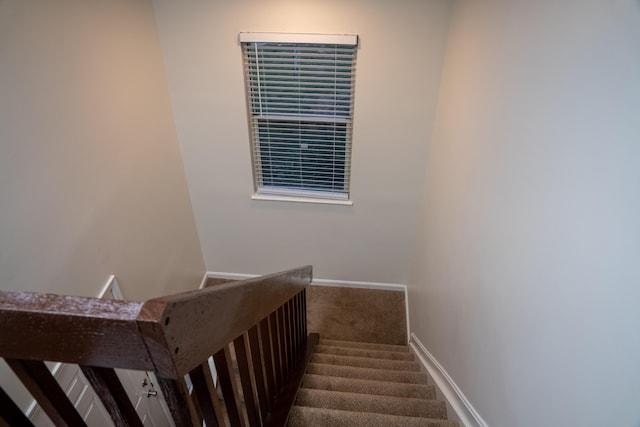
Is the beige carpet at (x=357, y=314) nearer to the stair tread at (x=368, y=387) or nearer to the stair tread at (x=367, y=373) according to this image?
the stair tread at (x=367, y=373)

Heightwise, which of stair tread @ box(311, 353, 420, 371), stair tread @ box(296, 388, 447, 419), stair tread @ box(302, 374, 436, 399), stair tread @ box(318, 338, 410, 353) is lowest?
stair tread @ box(318, 338, 410, 353)

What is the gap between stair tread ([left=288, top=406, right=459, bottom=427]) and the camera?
1.45 m

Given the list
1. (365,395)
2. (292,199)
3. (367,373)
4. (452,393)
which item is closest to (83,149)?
(292,199)

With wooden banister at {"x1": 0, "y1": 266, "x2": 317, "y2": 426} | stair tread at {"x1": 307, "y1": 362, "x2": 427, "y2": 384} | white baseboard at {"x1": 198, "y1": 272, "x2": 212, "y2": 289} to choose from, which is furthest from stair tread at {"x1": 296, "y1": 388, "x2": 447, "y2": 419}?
white baseboard at {"x1": 198, "y1": 272, "x2": 212, "y2": 289}

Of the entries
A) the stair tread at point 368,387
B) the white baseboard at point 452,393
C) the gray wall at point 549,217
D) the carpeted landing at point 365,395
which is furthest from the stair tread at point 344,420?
the stair tread at point 368,387

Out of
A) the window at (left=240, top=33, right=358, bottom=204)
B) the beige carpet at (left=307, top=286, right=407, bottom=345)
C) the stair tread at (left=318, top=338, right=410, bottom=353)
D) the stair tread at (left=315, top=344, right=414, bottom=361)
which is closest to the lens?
the window at (left=240, top=33, right=358, bottom=204)

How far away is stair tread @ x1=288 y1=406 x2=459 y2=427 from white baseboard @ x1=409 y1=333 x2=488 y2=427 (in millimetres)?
119

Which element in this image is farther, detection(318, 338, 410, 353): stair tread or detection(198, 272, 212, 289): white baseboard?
detection(198, 272, 212, 289): white baseboard

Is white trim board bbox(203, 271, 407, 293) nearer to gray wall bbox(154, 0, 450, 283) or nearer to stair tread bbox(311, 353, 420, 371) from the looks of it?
gray wall bbox(154, 0, 450, 283)

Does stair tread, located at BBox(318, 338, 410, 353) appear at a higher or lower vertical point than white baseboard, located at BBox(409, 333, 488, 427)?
lower

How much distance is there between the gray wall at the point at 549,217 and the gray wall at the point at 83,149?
1.95 meters

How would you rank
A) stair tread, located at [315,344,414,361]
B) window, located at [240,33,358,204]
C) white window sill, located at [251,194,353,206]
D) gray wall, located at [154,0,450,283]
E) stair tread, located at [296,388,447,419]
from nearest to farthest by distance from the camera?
stair tread, located at [296,388,447,419], gray wall, located at [154,0,450,283], window, located at [240,33,358,204], stair tread, located at [315,344,414,361], white window sill, located at [251,194,353,206]

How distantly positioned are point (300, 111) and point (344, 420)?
217 centimetres

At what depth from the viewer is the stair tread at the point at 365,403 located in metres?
1.69
